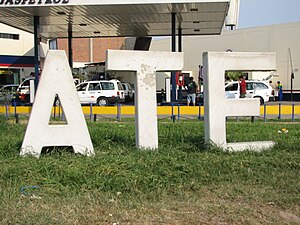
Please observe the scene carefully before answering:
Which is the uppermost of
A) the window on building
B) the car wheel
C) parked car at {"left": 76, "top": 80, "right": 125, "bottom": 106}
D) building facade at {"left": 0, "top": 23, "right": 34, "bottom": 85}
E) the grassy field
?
the window on building

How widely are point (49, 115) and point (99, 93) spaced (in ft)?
55.8

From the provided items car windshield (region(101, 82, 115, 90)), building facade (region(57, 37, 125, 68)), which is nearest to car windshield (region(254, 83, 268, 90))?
car windshield (region(101, 82, 115, 90))

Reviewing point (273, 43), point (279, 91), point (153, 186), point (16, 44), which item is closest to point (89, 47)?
point (16, 44)

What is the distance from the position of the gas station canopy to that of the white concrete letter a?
1177 cm

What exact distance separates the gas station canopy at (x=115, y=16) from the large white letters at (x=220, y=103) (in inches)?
420

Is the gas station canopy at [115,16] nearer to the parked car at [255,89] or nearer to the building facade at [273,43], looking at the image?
the parked car at [255,89]

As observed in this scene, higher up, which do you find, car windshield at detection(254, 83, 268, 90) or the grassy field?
car windshield at detection(254, 83, 268, 90)

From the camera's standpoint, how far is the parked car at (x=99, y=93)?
2489 centimetres

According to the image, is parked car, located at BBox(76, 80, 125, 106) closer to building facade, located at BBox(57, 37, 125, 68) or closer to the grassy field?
the grassy field

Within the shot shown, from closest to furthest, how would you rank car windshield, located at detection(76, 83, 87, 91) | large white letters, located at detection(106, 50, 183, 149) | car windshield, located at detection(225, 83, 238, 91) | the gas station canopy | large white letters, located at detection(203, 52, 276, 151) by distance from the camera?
large white letters, located at detection(106, 50, 183, 149) → large white letters, located at detection(203, 52, 276, 151) → the gas station canopy → car windshield, located at detection(225, 83, 238, 91) → car windshield, located at detection(76, 83, 87, 91)

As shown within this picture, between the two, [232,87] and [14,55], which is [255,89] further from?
[14,55]

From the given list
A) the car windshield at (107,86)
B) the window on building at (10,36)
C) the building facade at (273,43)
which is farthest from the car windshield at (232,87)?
the window on building at (10,36)

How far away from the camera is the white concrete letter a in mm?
7965

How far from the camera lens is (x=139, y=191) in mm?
6047
